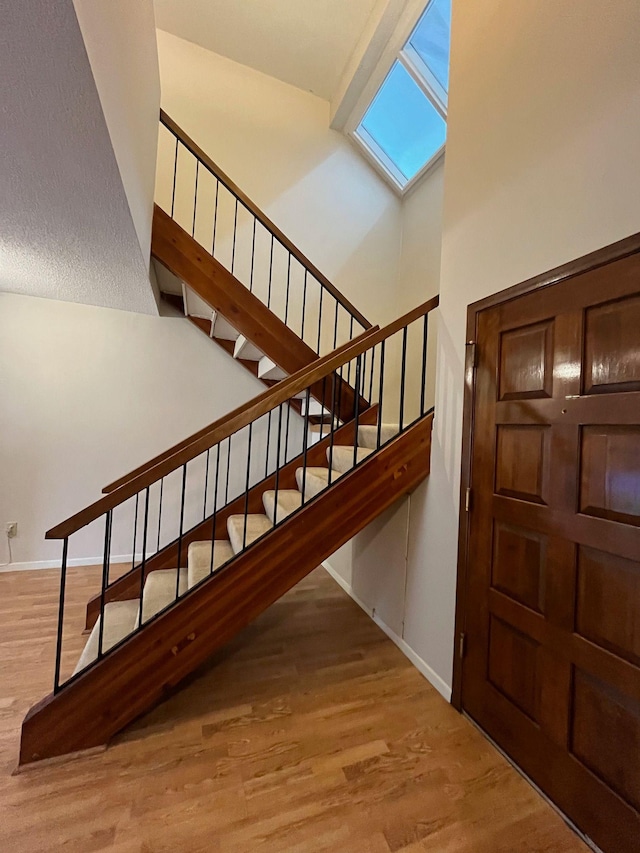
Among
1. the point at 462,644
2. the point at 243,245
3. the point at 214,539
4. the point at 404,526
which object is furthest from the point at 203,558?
the point at 243,245

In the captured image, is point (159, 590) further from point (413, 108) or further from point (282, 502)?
point (413, 108)

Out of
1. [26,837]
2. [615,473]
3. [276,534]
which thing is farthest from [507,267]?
[26,837]

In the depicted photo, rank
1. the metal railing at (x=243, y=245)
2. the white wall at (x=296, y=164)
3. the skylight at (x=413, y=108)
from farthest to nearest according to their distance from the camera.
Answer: the white wall at (x=296, y=164) → the metal railing at (x=243, y=245) → the skylight at (x=413, y=108)

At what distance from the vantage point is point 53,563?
10.0ft

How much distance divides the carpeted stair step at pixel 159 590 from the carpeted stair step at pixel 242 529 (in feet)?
1.19

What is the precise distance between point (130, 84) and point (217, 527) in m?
2.41

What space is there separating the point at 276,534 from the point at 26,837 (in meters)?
1.18

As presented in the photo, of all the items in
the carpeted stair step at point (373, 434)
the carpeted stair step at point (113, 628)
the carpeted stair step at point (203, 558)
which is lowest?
the carpeted stair step at point (113, 628)

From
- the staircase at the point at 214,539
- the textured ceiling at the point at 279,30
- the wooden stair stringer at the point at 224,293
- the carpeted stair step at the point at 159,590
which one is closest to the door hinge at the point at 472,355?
the staircase at the point at 214,539

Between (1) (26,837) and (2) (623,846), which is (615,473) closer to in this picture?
(2) (623,846)

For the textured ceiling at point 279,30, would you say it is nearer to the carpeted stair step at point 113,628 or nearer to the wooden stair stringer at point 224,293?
the wooden stair stringer at point 224,293

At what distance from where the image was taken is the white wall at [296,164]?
134 inches

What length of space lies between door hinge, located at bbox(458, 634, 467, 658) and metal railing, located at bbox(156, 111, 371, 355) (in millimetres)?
2414

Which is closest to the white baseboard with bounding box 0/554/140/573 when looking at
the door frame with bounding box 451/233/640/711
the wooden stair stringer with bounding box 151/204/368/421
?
the wooden stair stringer with bounding box 151/204/368/421
